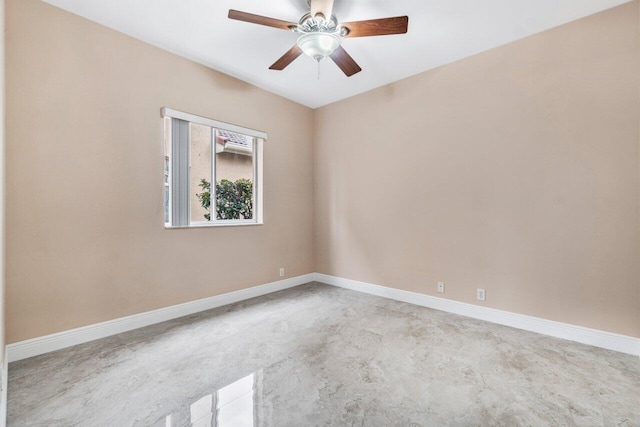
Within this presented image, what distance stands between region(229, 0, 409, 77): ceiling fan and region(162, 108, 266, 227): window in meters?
1.44

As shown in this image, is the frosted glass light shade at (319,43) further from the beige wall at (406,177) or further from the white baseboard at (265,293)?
the white baseboard at (265,293)

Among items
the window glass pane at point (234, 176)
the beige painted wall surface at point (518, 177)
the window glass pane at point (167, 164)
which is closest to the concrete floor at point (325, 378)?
the beige painted wall surface at point (518, 177)

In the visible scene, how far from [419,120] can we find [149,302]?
145 inches

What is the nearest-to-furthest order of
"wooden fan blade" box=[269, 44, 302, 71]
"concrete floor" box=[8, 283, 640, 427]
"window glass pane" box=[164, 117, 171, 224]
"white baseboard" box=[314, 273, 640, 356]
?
"concrete floor" box=[8, 283, 640, 427] → "white baseboard" box=[314, 273, 640, 356] → "wooden fan blade" box=[269, 44, 302, 71] → "window glass pane" box=[164, 117, 171, 224]

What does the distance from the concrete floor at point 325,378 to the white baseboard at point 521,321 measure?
114 millimetres

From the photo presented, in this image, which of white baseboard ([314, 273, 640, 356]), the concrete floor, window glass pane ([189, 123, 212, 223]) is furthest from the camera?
window glass pane ([189, 123, 212, 223])

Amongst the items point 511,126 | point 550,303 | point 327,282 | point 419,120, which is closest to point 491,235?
point 550,303

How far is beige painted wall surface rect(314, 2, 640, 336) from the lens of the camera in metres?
2.37

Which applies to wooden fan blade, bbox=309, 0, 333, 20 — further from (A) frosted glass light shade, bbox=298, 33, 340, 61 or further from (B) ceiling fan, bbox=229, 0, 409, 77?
(A) frosted glass light shade, bbox=298, 33, 340, 61

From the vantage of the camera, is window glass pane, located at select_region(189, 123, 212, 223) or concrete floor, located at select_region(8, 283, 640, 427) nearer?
concrete floor, located at select_region(8, 283, 640, 427)

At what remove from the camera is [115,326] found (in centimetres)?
264

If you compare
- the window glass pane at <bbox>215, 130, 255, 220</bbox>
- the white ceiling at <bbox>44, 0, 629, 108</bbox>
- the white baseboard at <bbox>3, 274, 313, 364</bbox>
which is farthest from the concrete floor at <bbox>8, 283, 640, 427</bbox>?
the white ceiling at <bbox>44, 0, 629, 108</bbox>

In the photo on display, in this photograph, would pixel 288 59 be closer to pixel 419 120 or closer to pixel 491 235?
pixel 419 120

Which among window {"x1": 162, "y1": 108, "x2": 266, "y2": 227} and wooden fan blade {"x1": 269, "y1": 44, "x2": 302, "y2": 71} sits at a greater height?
wooden fan blade {"x1": 269, "y1": 44, "x2": 302, "y2": 71}
